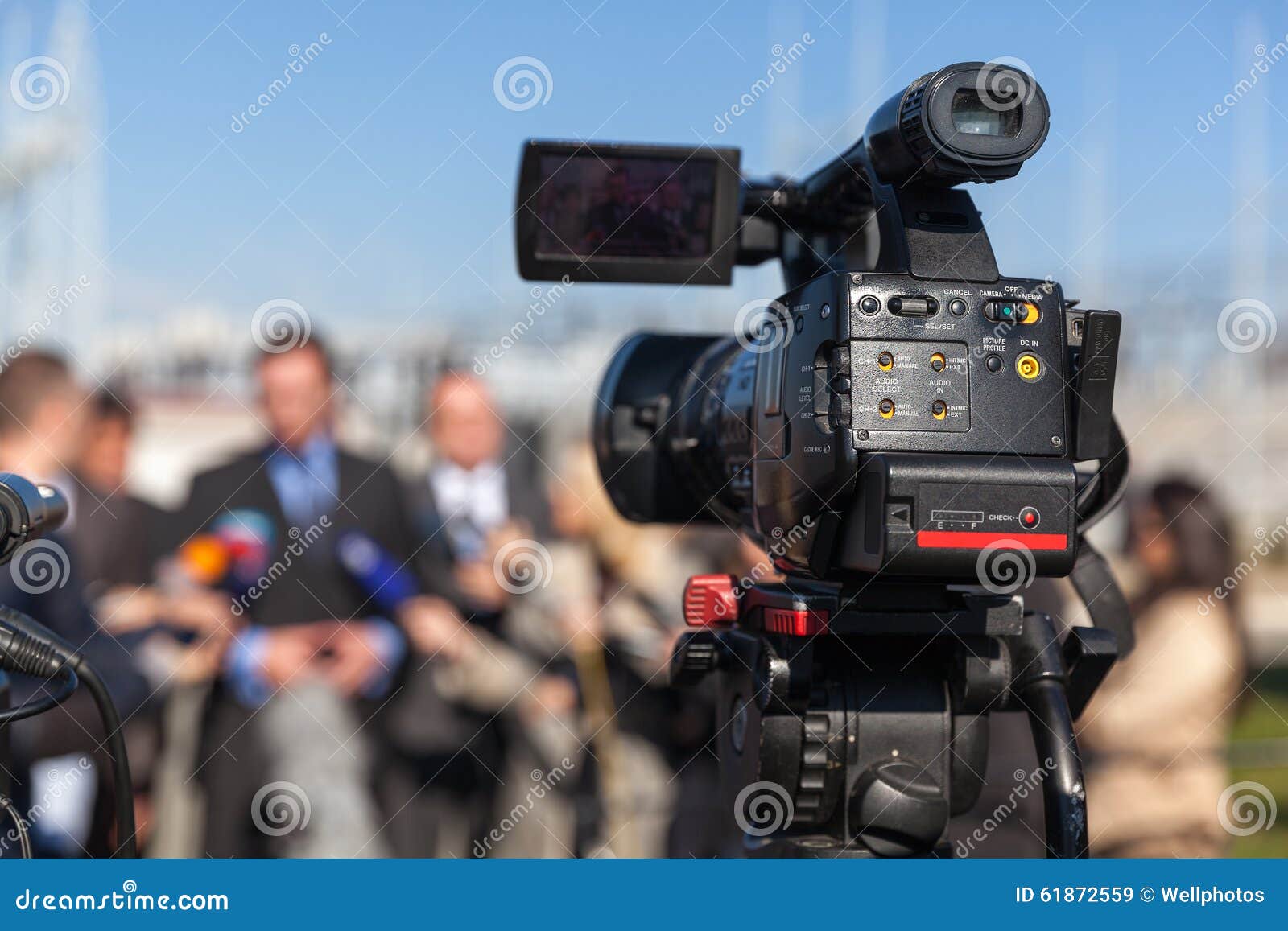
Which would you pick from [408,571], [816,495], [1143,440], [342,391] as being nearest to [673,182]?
[816,495]

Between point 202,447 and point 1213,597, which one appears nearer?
point 1213,597

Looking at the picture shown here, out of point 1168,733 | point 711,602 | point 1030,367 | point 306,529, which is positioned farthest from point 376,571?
point 1030,367

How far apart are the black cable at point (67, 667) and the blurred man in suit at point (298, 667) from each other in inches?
78.9

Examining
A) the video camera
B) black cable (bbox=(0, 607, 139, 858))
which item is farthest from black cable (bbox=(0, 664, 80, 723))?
the video camera

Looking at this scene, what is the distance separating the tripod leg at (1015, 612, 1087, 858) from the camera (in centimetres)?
181

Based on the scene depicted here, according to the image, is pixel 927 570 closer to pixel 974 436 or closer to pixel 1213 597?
pixel 974 436

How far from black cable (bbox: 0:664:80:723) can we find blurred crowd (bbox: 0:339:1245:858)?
180 centimetres

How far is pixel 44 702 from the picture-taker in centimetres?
166

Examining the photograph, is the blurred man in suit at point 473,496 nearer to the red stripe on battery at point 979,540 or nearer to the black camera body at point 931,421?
the black camera body at point 931,421

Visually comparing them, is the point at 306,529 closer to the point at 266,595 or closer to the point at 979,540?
the point at 266,595

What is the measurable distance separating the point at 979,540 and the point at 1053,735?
1.34ft

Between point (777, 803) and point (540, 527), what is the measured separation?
7.66 feet

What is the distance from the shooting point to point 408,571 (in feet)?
13.0

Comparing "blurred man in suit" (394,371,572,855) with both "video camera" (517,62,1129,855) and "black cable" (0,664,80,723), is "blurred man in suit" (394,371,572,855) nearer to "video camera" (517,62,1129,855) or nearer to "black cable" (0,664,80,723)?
"video camera" (517,62,1129,855)
